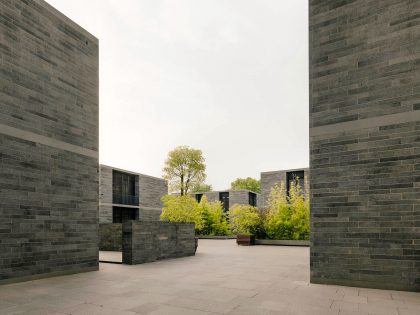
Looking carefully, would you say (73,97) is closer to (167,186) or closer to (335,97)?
(335,97)

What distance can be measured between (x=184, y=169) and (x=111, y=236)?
1749cm

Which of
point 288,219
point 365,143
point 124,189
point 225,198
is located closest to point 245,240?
point 288,219

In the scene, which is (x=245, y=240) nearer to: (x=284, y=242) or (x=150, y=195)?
(x=284, y=242)

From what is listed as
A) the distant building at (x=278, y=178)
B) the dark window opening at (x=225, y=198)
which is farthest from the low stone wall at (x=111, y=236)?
the dark window opening at (x=225, y=198)

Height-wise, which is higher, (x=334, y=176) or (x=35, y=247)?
(x=334, y=176)

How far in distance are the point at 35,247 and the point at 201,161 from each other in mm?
25749

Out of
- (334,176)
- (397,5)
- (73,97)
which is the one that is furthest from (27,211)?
(397,5)

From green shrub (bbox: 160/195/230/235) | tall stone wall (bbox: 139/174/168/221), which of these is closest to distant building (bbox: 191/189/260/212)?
green shrub (bbox: 160/195/230/235)

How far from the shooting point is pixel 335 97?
7840 millimetres

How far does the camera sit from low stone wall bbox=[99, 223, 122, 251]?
→ 16.0 metres

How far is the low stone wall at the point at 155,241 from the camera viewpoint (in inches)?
439

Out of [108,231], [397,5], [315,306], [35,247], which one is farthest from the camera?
[108,231]

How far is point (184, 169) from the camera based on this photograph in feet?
110

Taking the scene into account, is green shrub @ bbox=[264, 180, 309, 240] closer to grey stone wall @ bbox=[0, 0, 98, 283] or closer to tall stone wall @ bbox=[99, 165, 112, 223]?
tall stone wall @ bbox=[99, 165, 112, 223]
